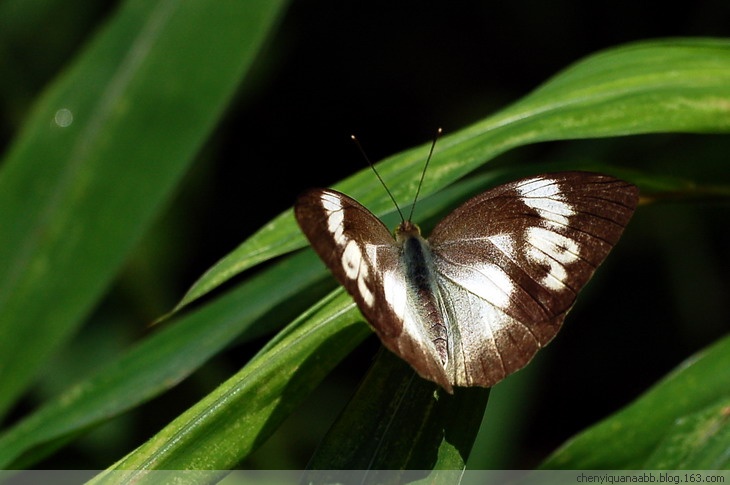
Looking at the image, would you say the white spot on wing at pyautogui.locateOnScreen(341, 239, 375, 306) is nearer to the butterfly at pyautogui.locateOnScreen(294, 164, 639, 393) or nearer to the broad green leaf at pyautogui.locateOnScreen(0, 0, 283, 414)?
the butterfly at pyautogui.locateOnScreen(294, 164, 639, 393)

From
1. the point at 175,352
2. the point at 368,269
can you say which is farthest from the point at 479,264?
the point at 175,352

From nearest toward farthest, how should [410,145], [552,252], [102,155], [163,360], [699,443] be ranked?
[699,443], [552,252], [163,360], [102,155], [410,145]

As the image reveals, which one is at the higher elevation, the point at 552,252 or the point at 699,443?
the point at 552,252

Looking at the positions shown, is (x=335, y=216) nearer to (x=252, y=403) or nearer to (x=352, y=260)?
(x=352, y=260)

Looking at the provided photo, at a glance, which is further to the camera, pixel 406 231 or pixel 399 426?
pixel 406 231

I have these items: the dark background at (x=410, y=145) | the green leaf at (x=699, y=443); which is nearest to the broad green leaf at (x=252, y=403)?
the green leaf at (x=699, y=443)

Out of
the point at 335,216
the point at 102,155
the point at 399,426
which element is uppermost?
the point at 102,155

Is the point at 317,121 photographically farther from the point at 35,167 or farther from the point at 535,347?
the point at 535,347

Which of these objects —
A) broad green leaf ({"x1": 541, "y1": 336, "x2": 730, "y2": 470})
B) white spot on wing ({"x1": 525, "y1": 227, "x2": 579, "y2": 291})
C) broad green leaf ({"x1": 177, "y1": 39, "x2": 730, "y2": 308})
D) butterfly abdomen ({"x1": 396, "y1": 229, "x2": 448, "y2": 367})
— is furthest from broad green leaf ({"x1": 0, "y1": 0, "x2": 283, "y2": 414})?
broad green leaf ({"x1": 541, "y1": 336, "x2": 730, "y2": 470})
